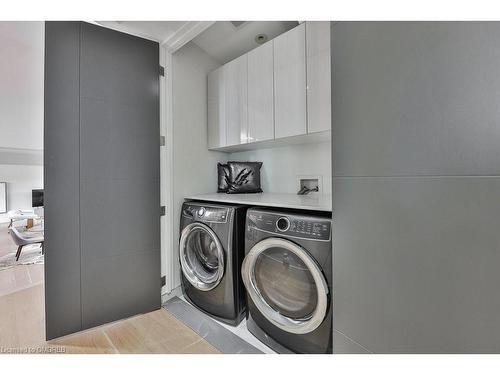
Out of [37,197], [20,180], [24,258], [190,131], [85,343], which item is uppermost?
[190,131]

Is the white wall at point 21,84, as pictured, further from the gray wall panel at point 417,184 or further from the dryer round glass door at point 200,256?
the gray wall panel at point 417,184

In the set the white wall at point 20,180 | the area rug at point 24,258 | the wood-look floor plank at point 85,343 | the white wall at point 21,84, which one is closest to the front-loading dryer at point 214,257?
the wood-look floor plank at point 85,343

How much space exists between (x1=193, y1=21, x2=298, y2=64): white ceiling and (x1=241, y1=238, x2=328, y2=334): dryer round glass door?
1.73 metres

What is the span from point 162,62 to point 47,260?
1677 millimetres

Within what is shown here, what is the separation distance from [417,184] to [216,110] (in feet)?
5.87

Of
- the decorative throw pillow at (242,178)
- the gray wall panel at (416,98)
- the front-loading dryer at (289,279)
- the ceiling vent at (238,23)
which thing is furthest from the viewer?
the decorative throw pillow at (242,178)

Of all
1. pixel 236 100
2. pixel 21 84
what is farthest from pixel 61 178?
pixel 236 100

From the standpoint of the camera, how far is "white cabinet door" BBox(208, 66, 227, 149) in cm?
194

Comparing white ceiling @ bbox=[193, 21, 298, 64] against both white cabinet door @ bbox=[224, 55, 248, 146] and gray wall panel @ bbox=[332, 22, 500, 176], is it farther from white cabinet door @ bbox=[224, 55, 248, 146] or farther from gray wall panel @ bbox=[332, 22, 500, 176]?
gray wall panel @ bbox=[332, 22, 500, 176]

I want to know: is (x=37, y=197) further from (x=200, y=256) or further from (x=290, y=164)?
(x=290, y=164)

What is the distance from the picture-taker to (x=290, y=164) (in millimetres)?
1914

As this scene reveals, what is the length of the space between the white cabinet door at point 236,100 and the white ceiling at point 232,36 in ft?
0.63

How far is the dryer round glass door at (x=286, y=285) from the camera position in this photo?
1021mm
